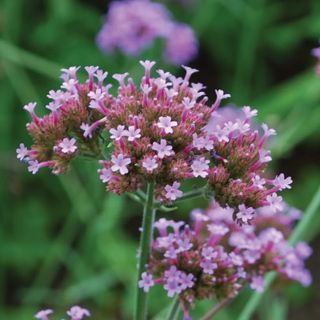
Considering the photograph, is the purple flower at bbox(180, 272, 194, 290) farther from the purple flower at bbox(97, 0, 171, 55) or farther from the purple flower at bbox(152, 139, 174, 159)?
the purple flower at bbox(97, 0, 171, 55)

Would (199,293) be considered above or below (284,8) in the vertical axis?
below

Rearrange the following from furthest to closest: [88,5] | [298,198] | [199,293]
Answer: [88,5], [298,198], [199,293]

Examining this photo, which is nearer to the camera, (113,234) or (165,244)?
(165,244)

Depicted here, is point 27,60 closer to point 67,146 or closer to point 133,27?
point 133,27

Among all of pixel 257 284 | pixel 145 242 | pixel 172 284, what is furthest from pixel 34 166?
pixel 257 284

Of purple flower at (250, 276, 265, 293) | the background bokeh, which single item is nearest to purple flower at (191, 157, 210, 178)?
purple flower at (250, 276, 265, 293)

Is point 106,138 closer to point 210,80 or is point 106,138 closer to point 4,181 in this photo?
point 4,181

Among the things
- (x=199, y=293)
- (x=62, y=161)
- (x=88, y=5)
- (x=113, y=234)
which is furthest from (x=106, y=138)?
(x=88, y=5)
